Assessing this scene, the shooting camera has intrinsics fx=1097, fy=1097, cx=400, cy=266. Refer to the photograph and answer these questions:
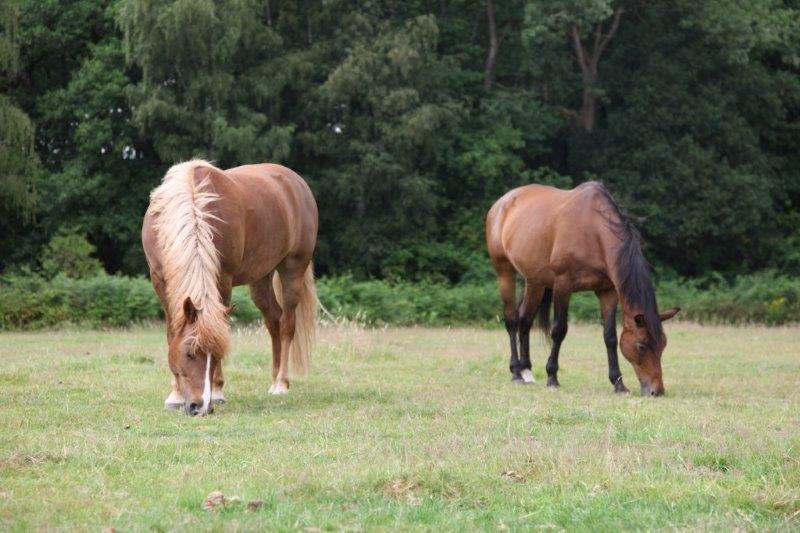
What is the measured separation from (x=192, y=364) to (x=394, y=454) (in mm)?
2221

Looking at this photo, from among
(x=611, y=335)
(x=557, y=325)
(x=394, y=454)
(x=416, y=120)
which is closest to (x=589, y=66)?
(x=416, y=120)

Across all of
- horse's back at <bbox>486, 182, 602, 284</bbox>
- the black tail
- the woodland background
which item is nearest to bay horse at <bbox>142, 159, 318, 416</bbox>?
horse's back at <bbox>486, 182, 602, 284</bbox>

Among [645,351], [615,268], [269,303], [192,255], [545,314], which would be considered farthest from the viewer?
[545,314]

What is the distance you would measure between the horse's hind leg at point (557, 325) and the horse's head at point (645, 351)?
41.0 inches

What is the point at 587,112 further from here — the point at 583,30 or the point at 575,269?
the point at 575,269

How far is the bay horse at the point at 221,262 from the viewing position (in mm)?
8000

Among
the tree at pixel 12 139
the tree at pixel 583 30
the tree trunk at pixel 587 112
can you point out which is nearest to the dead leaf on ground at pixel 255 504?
the tree at pixel 12 139

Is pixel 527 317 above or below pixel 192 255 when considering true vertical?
below

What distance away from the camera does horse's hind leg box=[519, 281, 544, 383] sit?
480 inches

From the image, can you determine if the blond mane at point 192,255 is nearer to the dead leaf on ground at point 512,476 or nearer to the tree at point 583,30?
the dead leaf on ground at point 512,476

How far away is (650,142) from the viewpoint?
3800 cm

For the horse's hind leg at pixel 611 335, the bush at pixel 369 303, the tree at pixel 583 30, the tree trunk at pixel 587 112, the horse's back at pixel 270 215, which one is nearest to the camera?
the horse's back at pixel 270 215

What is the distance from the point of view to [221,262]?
29.1ft

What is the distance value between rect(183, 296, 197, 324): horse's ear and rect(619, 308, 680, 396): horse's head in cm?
427
